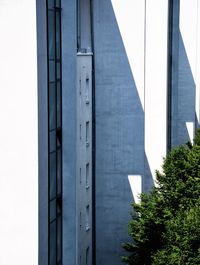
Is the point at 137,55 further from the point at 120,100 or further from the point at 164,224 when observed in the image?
the point at 164,224

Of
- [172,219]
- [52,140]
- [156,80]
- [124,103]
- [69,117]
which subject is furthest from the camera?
[156,80]

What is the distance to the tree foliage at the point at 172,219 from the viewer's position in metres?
28.1

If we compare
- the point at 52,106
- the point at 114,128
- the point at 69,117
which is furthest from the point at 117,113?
the point at 52,106

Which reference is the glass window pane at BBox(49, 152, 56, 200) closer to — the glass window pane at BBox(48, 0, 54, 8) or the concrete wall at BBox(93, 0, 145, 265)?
the glass window pane at BBox(48, 0, 54, 8)

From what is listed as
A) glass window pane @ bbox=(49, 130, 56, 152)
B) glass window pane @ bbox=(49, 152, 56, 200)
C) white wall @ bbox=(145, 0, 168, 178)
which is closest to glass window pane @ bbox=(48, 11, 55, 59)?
glass window pane @ bbox=(49, 130, 56, 152)

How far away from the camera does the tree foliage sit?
92.2 feet

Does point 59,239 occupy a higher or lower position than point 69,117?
lower

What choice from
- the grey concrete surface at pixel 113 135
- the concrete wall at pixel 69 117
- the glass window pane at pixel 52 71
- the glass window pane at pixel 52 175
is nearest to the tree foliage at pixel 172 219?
the grey concrete surface at pixel 113 135
